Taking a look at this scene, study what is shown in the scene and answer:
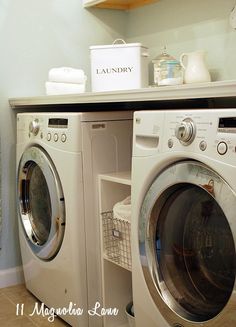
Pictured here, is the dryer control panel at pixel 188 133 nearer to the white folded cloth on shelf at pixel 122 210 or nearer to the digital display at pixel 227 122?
the digital display at pixel 227 122

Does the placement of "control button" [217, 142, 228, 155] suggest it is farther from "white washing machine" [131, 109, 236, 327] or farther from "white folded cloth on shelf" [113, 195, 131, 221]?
"white folded cloth on shelf" [113, 195, 131, 221]

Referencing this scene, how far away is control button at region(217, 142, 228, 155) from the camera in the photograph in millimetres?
1219

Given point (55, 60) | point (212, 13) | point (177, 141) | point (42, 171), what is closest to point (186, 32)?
point (212, 13)

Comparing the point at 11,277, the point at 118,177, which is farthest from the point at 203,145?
the point at 11,277

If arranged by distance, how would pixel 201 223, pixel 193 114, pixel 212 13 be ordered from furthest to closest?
1. pixel 212 13
2. pixel 201 223
3. pixel 193 114

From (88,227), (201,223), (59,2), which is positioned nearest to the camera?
(201,223)

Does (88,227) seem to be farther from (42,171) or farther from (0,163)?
(0,163)

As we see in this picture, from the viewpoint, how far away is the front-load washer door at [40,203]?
1978mm

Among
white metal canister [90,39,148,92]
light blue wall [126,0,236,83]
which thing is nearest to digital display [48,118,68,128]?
white metal canister [90,39,148,92]

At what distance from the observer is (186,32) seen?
7.88 ft

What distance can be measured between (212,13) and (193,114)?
109 cm

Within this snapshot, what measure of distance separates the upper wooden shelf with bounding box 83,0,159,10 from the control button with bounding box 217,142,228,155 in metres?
1.63

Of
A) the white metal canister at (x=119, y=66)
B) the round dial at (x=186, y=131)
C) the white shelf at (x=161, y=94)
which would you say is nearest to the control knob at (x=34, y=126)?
the white shelf at (x=161, y=94)

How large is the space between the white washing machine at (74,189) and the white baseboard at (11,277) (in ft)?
1.48
